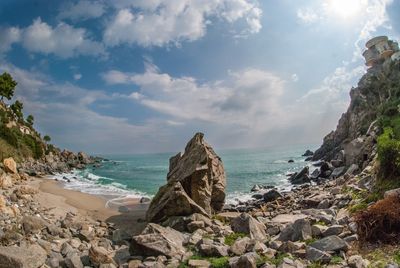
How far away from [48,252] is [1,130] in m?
63.6

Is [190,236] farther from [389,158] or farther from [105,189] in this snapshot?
[105,189]

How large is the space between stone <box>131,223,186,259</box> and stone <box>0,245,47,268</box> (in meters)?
3.29

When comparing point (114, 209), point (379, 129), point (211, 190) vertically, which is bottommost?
point (114, 209)

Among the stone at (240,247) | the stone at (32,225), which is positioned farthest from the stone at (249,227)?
the stone at (32,225)

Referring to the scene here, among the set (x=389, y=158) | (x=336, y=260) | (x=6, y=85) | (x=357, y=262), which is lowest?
(x=336, y=260)

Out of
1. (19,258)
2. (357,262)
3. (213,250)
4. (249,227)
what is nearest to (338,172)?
(249,227)

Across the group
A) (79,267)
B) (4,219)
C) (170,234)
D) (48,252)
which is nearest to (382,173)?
(170,234)

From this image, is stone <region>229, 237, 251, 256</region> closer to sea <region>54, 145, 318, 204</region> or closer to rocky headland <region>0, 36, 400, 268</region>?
rocky headland <region>0, 36, 400, 268</region>

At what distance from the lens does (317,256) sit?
968 cm

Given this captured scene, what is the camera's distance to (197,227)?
16219 millimetres

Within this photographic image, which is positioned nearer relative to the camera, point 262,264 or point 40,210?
point 262,264

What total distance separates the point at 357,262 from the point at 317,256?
45.9 inches

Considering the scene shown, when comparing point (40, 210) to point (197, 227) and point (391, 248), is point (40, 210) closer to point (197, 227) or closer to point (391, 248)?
point (197, 227)

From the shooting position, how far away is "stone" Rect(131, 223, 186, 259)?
38.3 feet
